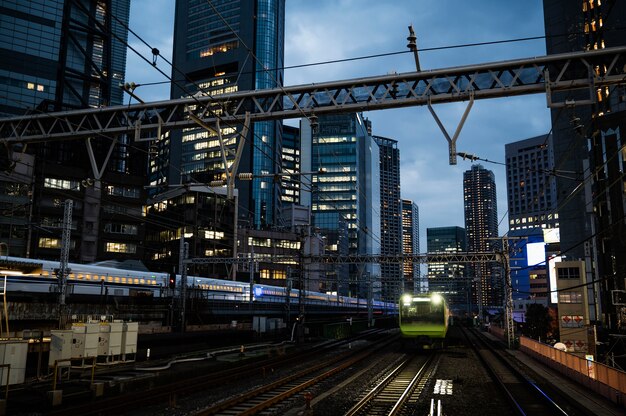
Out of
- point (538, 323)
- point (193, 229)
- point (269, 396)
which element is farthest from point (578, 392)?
point (193, 229)

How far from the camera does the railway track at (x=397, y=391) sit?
15023 mm

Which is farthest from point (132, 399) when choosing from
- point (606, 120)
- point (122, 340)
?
point (606, 120)

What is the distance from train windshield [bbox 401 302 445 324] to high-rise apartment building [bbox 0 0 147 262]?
4789 cm

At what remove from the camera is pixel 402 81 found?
18031mm

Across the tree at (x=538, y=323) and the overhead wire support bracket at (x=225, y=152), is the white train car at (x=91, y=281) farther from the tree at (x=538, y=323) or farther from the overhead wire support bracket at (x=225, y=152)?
the tree at (x=538, y=323)

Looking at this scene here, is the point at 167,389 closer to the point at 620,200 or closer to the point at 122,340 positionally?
the point at 122,340

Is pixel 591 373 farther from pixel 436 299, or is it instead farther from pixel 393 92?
pixel 436 299

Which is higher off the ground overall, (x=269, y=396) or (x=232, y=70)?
(x=232, y=70)

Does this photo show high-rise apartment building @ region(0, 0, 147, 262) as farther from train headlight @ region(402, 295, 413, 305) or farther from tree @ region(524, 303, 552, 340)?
tree @ region(524, 303, 552, 340)

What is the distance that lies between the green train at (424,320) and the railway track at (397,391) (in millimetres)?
5908

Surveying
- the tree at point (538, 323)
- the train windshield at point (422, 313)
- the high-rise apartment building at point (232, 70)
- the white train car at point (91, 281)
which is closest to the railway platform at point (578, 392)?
the train windshield at point (422, 313)

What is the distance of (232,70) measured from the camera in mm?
156500

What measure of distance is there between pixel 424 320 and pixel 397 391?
52.3ft

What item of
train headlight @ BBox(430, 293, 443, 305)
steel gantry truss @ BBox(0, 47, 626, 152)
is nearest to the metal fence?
train headlight @ BBox(430, 293, 443, 305)
